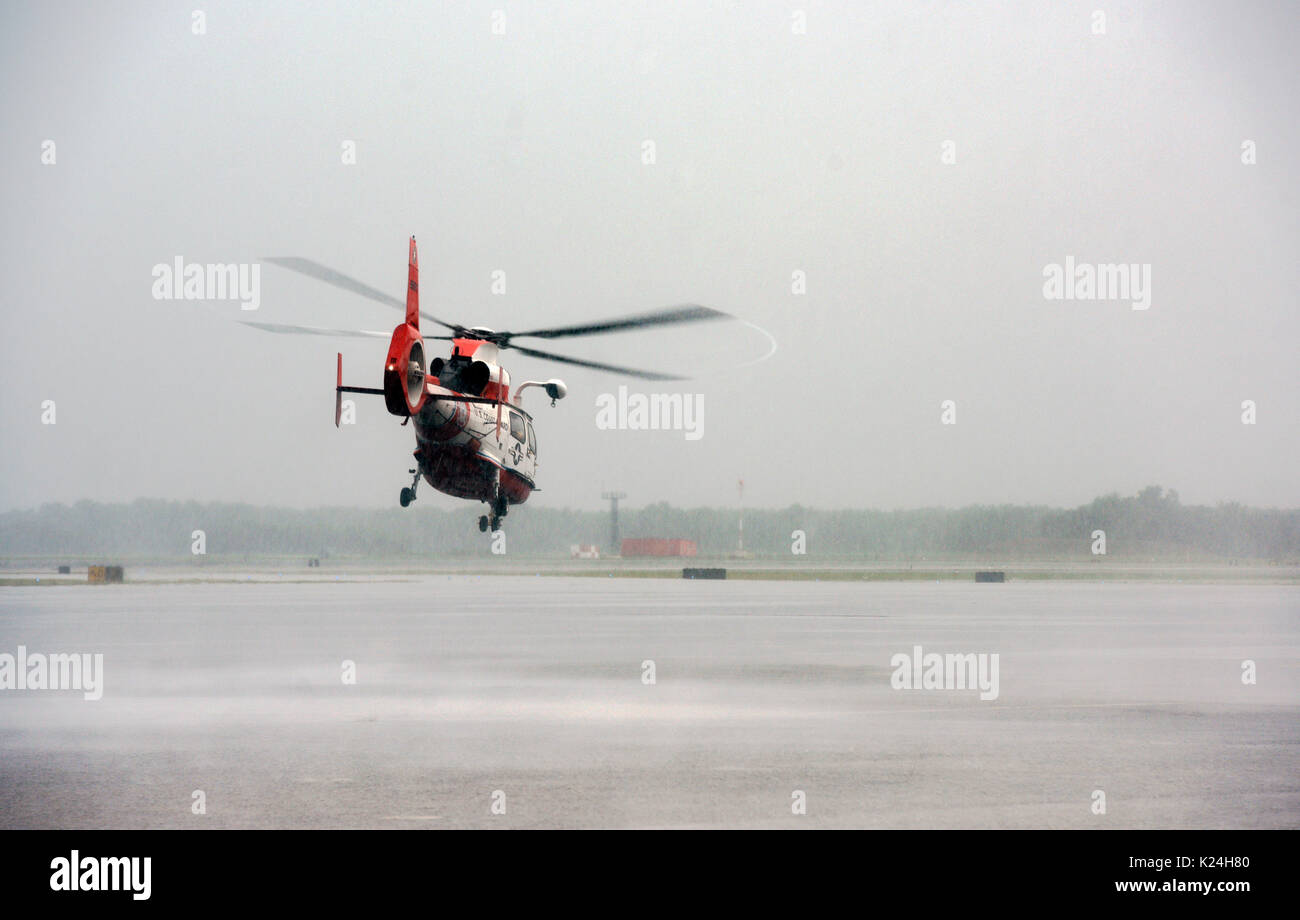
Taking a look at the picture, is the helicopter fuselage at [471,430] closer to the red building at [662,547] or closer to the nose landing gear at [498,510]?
the nose landing gear at [498,510]

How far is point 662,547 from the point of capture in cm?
17912

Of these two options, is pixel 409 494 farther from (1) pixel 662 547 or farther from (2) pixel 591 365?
(1) pixel 662 547

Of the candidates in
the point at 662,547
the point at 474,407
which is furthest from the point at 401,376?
the point at 662,547

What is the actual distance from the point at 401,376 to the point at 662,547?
150424mm

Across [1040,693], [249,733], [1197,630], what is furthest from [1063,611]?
[249,733]

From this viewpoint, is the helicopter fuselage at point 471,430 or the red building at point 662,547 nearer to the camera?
the helicopter fuselage at point 471,430

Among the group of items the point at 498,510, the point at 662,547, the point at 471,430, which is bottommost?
the point at 662,547

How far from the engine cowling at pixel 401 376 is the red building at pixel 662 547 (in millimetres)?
147868

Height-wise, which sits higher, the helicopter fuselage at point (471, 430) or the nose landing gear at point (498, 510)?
the helicopter fuselage at point (471, 430)

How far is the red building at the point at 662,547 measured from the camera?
585ft

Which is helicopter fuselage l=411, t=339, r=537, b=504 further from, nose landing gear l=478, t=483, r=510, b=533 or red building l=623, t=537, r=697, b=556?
red building l=623, t=537, r=697, b=556

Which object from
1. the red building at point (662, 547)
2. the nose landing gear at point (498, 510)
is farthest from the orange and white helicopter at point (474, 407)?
the red building at point (662, 547)

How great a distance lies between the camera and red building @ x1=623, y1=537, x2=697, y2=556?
17838cm
